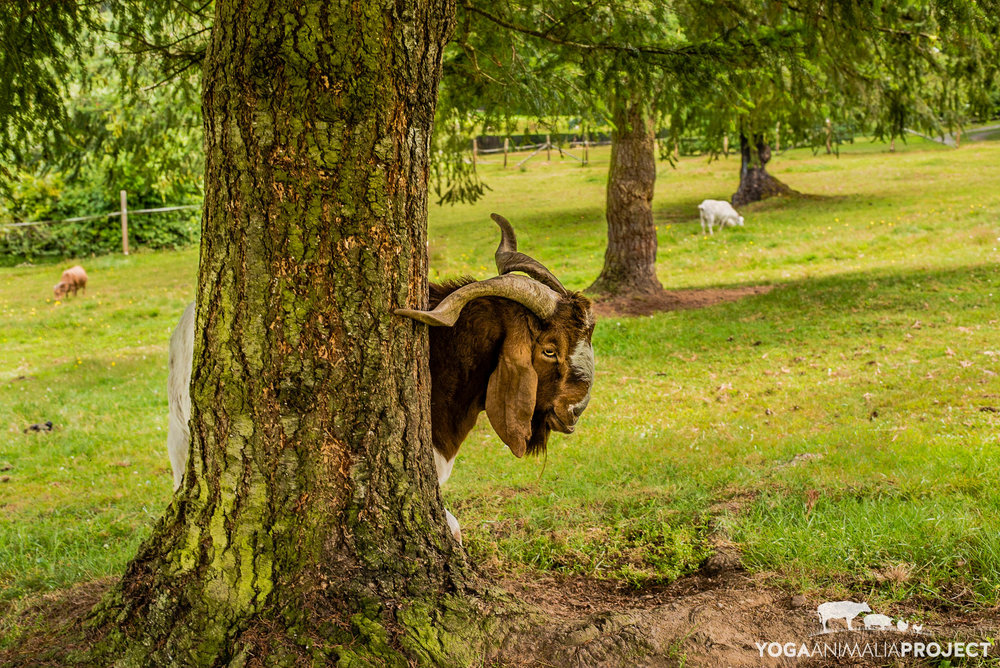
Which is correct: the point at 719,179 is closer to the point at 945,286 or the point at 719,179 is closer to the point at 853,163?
the point at 853,163

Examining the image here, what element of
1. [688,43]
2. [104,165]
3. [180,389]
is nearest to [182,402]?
[180,389]

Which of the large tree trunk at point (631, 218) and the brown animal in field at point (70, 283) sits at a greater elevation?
the large tree trunk at point (631, 218)

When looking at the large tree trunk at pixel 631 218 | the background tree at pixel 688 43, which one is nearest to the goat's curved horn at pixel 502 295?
the background tree at pixel 688 43

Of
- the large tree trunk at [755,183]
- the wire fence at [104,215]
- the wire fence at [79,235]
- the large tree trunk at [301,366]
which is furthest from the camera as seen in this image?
the large tree trunk at [755,183]

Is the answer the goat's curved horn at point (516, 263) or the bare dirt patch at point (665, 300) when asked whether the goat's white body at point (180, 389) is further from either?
the bare dirt patch at point (665, 300)

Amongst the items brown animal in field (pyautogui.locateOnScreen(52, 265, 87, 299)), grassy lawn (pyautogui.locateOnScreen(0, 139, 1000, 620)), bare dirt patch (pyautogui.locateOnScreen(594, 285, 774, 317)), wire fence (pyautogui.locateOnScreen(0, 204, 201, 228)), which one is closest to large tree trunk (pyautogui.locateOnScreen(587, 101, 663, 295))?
bare dirt patch (pyautogui.locateOnScreen(594, 285, 774, 317))

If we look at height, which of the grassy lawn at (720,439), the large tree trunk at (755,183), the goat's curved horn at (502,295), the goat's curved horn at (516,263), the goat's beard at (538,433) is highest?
the large tree trunk at (755,183)

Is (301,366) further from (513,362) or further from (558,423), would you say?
(558,423)

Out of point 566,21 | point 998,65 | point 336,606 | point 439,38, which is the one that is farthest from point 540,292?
point 998,65

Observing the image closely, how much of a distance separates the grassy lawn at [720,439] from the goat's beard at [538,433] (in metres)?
0.99

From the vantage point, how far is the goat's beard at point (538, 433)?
397cm

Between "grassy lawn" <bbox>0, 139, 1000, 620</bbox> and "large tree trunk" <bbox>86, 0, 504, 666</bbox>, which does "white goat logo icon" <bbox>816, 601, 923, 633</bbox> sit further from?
"large tree trunk" <bbox>86, 0, 504, 666</bbox>

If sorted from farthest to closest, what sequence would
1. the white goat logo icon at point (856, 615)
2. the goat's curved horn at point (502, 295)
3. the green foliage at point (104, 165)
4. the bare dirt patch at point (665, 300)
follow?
1. the bare dirt patch at point (665, 300)
2. the green foliage at point (104, 165)
3. the white goat logo icon at point (856, 615)
4. the goat's curved horn at point (502, 295)

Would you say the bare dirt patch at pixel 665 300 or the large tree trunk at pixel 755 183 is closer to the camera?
the bare dirt patch at pixel 665 300
